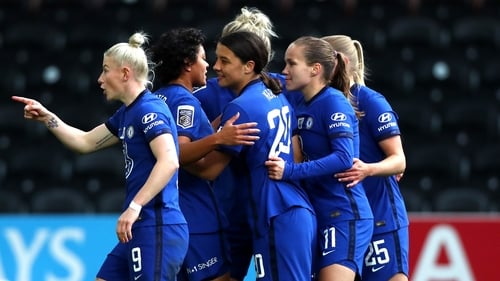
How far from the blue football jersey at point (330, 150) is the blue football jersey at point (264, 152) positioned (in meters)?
0.10

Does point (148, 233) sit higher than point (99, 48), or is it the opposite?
point (99, 48)

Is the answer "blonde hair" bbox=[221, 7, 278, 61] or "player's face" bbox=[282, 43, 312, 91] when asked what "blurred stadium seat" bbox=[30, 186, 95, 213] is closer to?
"blonde hair" bbox=[221, 7, 278, 61]

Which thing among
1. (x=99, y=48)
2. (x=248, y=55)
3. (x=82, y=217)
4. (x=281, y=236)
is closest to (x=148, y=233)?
(x=281, y=236)

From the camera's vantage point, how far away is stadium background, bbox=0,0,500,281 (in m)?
11.0

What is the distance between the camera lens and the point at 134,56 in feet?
18.5

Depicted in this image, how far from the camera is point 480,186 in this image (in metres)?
11.1

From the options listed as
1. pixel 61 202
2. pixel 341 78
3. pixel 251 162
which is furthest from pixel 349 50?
pixel 61 202

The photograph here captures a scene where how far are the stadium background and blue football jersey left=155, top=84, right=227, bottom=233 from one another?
3.54 metres

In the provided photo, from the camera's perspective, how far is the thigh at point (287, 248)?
5613mm

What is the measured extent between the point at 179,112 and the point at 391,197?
1234 millimetres

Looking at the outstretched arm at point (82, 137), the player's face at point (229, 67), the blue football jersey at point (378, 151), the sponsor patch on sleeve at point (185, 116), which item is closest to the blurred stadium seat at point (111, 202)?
the outstretched arm at point (82, 137)

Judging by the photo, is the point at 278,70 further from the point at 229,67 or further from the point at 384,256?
the point at 229,67

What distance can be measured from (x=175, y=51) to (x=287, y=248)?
3.73 feet

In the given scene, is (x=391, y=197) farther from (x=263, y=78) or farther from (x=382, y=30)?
(x=382, y=30)
